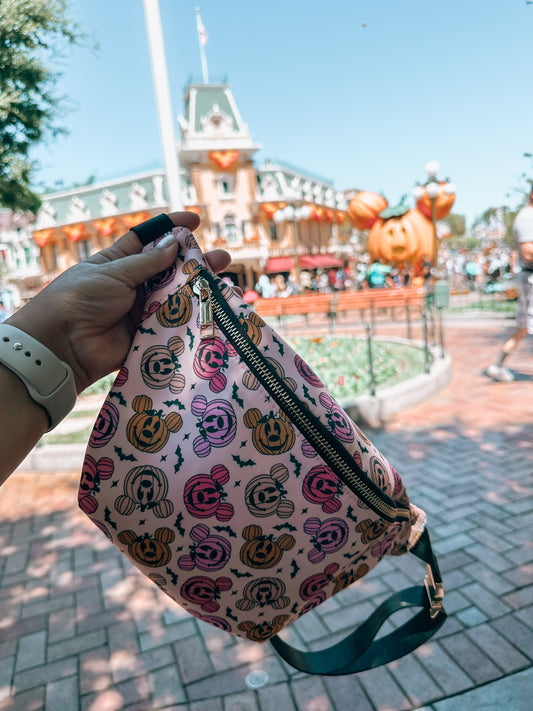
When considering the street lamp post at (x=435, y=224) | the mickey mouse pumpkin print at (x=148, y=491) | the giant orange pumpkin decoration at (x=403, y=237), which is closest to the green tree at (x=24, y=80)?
the mickey mouse pumpkin print at (x=148, y=491)

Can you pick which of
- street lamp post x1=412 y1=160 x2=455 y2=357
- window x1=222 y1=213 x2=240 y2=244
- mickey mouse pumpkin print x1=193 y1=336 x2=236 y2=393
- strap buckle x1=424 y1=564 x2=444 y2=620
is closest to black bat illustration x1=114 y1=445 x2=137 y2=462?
mickey mouse pumpkin print x1=193 y1=336 x2=236 y2=393

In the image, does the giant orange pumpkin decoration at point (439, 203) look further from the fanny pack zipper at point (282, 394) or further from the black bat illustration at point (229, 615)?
the black bat illustration at point (229, 615)

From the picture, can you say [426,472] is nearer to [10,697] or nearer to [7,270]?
[10,697]

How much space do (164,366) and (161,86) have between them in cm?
600

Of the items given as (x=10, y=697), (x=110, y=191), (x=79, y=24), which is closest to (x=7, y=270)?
(x=110, y=191)

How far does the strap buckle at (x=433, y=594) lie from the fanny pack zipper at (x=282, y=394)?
1.28 feet

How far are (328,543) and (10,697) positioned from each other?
7.40ft

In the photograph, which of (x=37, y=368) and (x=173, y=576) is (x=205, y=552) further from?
(x=37, y=368)

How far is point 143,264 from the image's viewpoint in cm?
115

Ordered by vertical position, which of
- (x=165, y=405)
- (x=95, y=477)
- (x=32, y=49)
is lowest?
(x=95, y=477)

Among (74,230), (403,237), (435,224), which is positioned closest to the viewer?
(435,224)

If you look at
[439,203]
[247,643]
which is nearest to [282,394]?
[247,643]

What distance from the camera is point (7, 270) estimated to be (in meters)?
38.3

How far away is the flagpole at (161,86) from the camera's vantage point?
5.98 m
